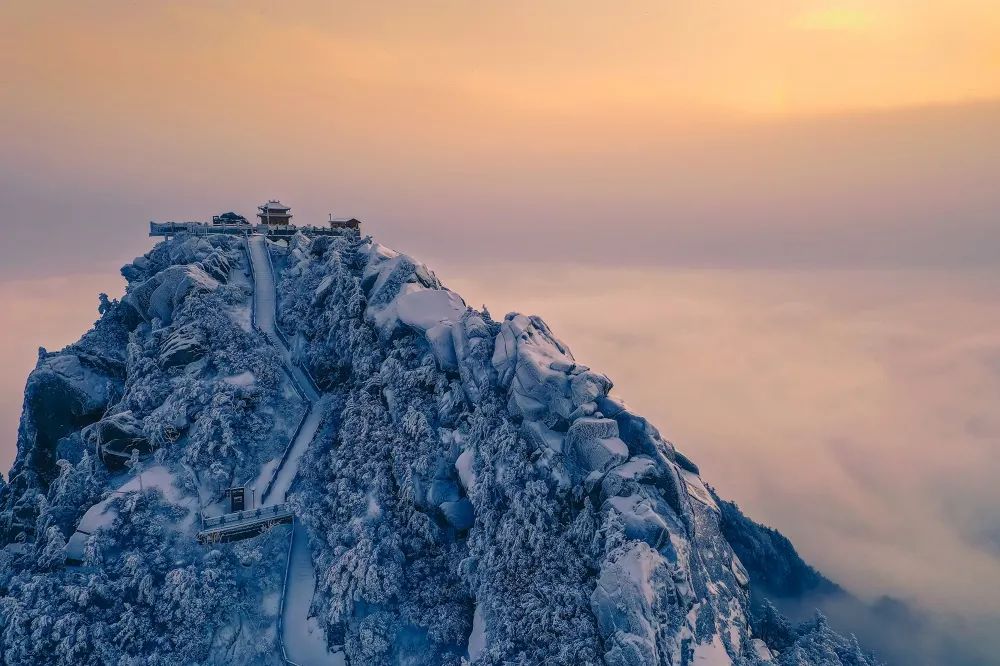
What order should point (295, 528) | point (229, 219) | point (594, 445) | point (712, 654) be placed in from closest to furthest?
point (712, 654) < point (594, 445) < point (295, 528) < point (229, 219)

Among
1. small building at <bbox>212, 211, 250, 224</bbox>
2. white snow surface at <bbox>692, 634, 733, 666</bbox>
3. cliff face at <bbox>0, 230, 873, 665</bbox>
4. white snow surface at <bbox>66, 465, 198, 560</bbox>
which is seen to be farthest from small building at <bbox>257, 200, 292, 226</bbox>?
white snow surface at <bbox>692, 634, 733, 666</bbox>

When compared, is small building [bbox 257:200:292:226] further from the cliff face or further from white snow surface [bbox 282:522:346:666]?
white snow surface [bbox 282:522:346:666]

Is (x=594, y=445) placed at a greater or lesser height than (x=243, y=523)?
greater

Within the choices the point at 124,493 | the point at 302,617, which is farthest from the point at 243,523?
the point at 124,493

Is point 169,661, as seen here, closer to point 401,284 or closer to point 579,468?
point 579,468

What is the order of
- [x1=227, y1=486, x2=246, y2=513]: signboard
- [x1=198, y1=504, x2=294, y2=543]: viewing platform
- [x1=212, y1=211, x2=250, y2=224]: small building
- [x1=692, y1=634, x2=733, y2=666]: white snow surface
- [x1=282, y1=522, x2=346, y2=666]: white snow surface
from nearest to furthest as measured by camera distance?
[x1=692, y1=634, x2=733, y2=666]: white snow surface, [x1=282, y1=522, x2=346, y2=666]: white snow surface, [x1=198, y1=504, x2=294, y2=543]: viewing platform, [x1=227, y1=486, x2=246, y2=513]: signboard, [x1=212, y1=211, x2=250, y2=224]: small building

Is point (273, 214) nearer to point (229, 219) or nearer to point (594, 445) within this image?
point (229, 219)
